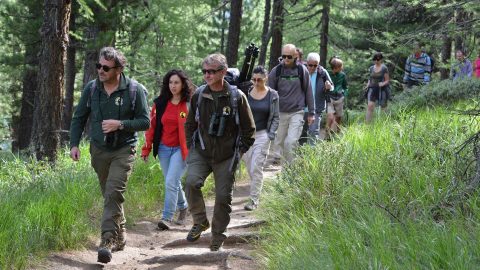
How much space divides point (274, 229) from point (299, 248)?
134 cm

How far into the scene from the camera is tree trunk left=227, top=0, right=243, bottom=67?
48.9ft

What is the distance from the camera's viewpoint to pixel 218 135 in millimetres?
6266

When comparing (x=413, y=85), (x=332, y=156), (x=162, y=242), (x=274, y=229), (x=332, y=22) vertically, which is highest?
(x=332, y=22)

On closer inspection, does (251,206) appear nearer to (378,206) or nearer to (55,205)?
(55,205)

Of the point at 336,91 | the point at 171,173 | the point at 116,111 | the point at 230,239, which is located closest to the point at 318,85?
the point at 336,91

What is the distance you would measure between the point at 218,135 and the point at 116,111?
1.13m

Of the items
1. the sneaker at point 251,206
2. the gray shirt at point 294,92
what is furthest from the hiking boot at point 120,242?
the gray shirt at point 294,92

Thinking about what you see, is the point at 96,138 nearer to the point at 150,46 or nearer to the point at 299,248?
the point at 299,248

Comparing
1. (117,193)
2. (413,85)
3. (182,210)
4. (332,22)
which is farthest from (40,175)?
(332,22)

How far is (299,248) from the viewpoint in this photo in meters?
4.91

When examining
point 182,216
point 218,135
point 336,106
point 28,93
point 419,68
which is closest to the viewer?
point 218,135

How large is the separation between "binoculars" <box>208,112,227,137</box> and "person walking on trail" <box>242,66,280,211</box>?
7.74ft

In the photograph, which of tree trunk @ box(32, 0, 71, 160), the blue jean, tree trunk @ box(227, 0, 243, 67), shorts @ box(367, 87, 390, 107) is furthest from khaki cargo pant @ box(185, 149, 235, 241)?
tree trunk @ box(227, 0, 243, 67)

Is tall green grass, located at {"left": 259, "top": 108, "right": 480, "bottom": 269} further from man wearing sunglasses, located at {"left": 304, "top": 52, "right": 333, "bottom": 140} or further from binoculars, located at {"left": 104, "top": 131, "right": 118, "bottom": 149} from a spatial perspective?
man wearing sunglasses, located at {"left": 304, "top": 52, "right": 333, "bottom": 140}
